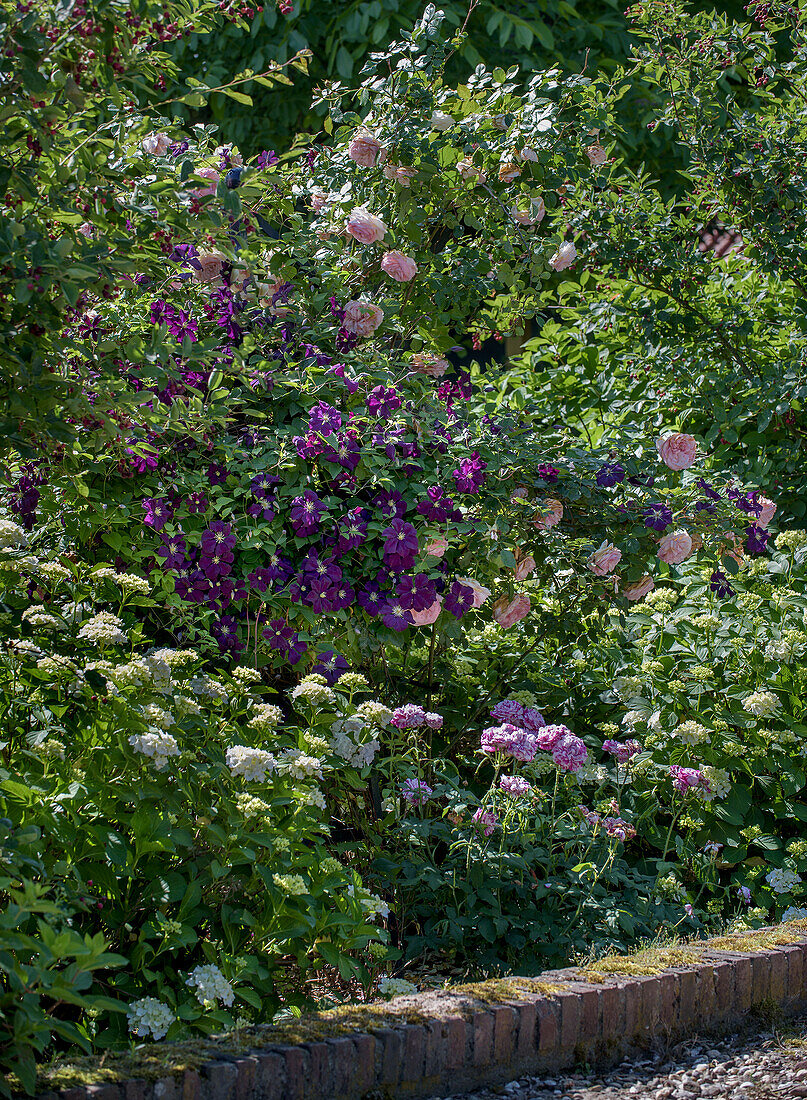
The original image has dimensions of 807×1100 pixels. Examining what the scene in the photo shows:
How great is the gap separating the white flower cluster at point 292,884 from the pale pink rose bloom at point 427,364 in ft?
6.83

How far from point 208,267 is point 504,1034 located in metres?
2.18

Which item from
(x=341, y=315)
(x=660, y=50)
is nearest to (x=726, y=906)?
(x=341, y=315)

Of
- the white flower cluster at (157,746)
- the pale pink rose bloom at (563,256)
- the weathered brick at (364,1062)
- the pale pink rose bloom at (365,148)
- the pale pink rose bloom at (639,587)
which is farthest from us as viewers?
the pale pink rose bloom at (563,256)

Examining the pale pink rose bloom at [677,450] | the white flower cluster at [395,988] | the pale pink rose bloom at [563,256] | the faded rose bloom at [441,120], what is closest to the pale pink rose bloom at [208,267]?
the faded rose bloom at [441,120]

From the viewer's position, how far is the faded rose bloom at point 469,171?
373 centimetres

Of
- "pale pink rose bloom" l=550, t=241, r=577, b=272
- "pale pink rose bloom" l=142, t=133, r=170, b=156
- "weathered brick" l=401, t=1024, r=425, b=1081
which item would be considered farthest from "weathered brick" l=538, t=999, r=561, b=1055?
"pale pink rose bloom" l=550, t=241, r=577, b=272

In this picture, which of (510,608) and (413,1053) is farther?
(510,608)

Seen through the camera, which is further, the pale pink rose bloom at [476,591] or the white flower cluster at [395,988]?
the pale pink rose bloom at [476,591]

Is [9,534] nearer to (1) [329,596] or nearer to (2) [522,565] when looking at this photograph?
(1) [329,596]

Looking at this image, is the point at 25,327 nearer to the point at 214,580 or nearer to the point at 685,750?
the point at 214,580

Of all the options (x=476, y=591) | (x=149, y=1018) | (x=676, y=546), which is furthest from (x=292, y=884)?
(x=676, y=546)

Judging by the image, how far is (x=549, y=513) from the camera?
3.30 m

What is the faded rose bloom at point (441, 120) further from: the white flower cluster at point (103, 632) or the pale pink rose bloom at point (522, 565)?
the white flower cluster at point (103, 632)

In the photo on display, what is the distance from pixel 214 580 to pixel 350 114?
6.07 feet
